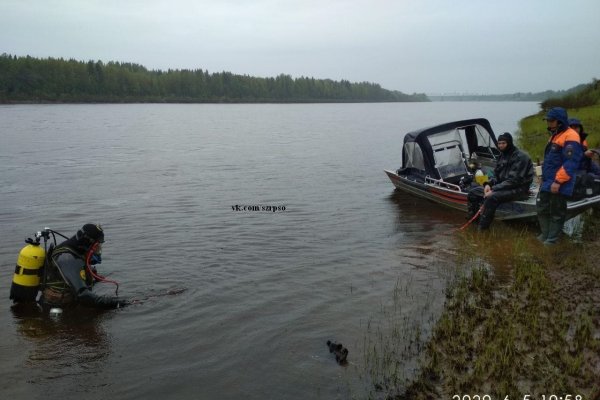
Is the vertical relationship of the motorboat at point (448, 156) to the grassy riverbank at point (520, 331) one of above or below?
above

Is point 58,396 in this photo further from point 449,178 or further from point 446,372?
point 449,178

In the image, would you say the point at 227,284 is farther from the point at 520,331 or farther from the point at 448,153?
the point at 448,153

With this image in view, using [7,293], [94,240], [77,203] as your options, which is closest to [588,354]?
[94,240]

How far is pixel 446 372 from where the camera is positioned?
609 centimetres

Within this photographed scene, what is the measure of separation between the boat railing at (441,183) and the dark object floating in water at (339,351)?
9679mm

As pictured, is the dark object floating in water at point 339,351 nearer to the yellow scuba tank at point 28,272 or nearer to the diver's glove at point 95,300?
Result: the diver's glove at point 95,300

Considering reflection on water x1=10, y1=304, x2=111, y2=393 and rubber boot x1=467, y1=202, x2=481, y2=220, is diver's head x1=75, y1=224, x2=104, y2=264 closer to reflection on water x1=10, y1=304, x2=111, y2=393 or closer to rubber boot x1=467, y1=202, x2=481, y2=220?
reflection on water x1=10, y1=304, x2=111, y2=393

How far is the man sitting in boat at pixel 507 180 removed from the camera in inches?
468

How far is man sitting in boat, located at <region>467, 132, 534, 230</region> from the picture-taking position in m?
11.9

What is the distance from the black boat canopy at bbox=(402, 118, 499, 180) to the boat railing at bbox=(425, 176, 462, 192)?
209mm

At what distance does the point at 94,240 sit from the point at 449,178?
483 inches

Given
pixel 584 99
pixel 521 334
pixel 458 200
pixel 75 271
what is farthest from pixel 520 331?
pixel 584 99

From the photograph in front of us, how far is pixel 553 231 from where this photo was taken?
36.0 feet

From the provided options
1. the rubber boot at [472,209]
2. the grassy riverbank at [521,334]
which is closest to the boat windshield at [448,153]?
the rubber boot at [472,209]
